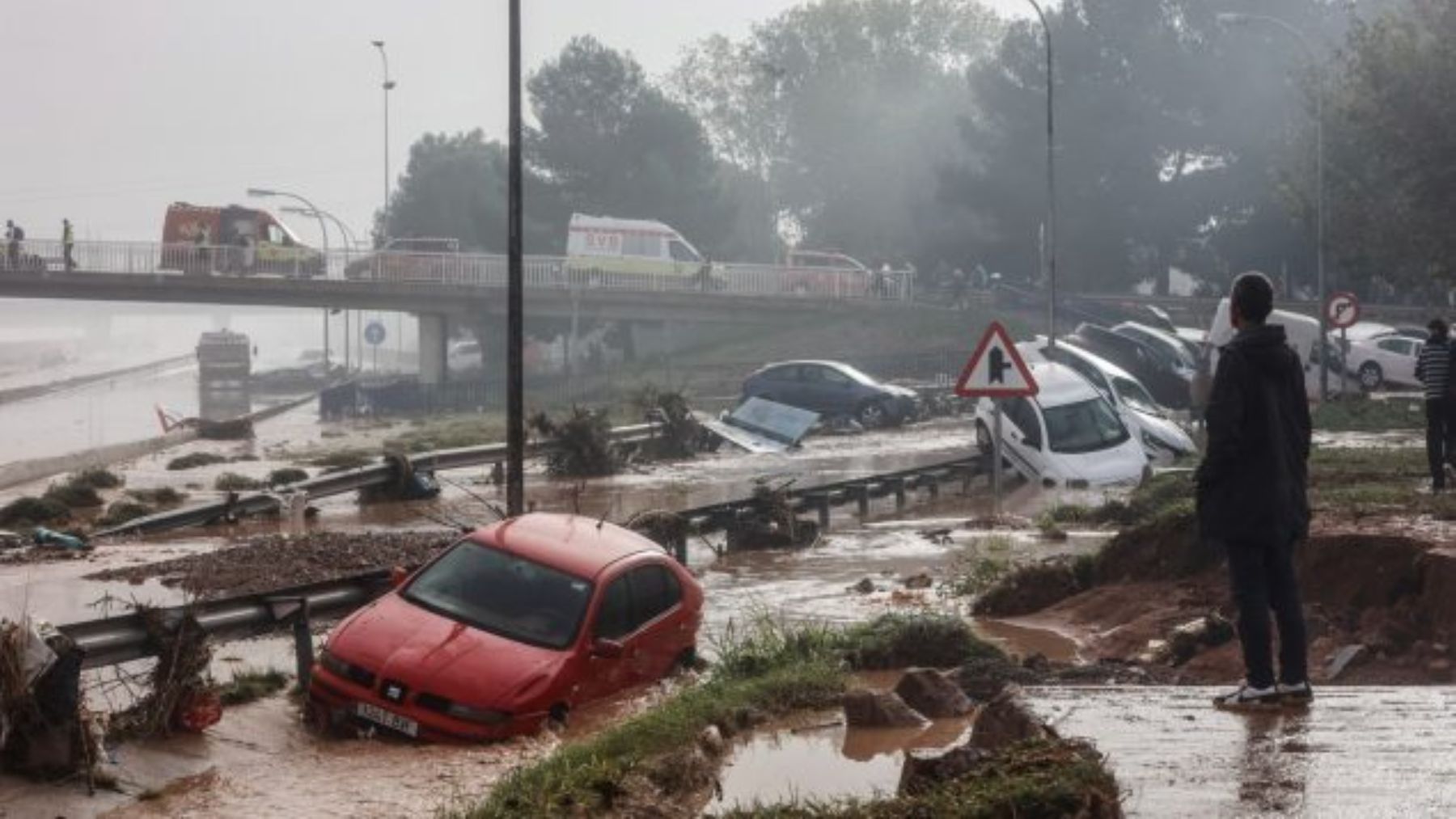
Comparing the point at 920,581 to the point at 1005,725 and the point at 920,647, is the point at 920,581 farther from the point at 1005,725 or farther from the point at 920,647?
the point at 1005,725

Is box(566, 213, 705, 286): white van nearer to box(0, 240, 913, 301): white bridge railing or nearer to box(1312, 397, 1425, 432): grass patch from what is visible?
box(0, 240, 913, 301): white bridge railing

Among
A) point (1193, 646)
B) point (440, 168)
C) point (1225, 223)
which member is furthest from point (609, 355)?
point (1193, 646)

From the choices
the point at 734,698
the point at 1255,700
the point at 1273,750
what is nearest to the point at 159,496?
the point at 734,698

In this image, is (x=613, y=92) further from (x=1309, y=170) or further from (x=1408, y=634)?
(x=1408, y=634)

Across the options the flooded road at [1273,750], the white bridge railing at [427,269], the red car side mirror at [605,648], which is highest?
the white bridge railing at [427,269]

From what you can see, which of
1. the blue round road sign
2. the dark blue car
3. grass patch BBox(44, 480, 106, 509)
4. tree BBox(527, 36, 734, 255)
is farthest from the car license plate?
tree BBox(527, 36, 734, 255)

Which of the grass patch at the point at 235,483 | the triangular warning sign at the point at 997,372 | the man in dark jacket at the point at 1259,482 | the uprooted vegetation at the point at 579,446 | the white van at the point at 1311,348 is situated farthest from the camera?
the white van at the point at 1311,348

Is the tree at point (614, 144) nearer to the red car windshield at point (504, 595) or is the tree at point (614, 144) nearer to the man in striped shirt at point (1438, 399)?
the man in striped shirt at point (1438, 399)

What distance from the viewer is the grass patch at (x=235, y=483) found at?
96.2ft

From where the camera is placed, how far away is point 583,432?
33.1 m

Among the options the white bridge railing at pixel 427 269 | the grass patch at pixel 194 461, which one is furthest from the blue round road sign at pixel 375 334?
the grass patch at pixel 194 461

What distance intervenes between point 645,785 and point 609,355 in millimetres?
74675

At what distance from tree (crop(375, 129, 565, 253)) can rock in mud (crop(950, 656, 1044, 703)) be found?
7708 centimetres

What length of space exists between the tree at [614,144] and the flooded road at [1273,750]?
78.2m
